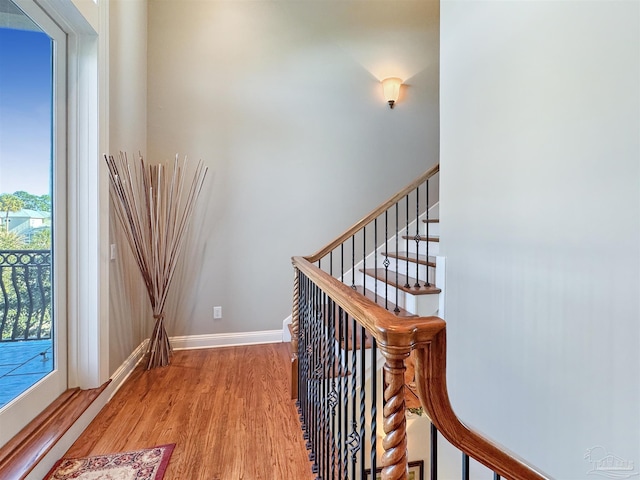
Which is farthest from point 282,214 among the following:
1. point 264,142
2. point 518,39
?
point 518,39

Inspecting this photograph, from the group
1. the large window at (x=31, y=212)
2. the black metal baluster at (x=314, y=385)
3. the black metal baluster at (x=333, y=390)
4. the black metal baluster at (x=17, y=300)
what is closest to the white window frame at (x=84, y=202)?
the large window at (x=31, y=212)

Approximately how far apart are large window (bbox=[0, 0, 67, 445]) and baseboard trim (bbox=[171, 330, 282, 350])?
48.0 inches

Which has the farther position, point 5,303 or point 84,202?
point 84,202

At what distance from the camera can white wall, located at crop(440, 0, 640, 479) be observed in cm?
130

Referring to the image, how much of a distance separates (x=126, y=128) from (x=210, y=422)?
7.26 ft

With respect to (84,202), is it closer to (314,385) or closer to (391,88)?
(314,385)

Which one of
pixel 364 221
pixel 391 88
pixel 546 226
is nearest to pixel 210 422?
pixel 364 221

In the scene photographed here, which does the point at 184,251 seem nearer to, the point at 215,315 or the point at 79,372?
the point at 215,315

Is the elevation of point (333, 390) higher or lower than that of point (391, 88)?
lower

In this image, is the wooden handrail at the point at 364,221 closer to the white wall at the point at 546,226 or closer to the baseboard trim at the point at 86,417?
Answer: the white wall at the point at 546,226

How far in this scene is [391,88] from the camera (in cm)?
348

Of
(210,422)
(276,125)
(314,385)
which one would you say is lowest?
(210,422)

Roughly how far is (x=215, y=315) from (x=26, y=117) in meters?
2.12

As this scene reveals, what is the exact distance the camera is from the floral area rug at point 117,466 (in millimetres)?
1469
